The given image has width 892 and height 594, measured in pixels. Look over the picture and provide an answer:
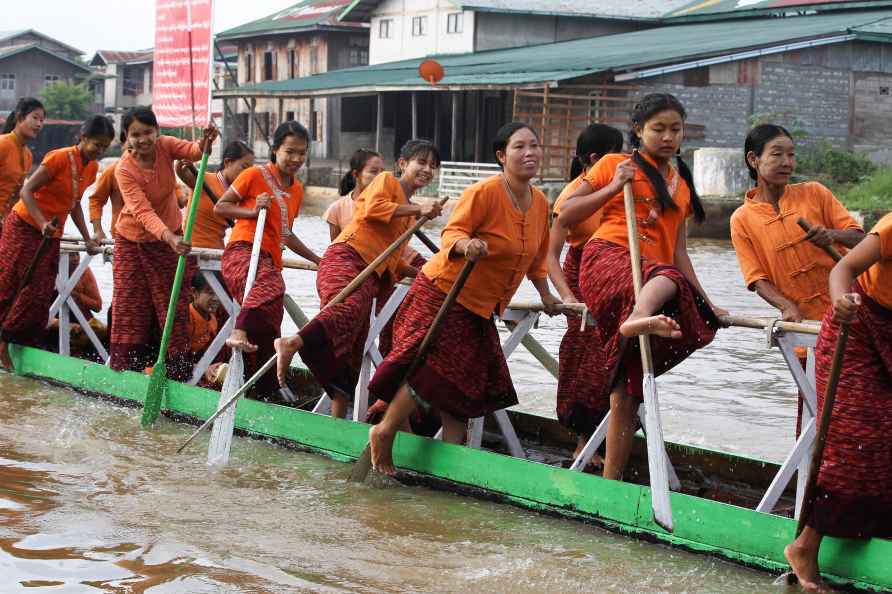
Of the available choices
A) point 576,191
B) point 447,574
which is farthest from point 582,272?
point 447,574

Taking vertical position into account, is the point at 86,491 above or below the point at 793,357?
below

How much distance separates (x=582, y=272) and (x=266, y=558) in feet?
5.57

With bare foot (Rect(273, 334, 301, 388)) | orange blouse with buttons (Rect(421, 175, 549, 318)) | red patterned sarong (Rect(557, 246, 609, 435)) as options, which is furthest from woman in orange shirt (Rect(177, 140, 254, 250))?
orange blouse with buttons (Rect(421, 175, 549, 318))

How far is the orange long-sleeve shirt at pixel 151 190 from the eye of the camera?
728 cm

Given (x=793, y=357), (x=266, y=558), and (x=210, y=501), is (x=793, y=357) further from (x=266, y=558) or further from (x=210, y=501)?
(x=210, y=501)

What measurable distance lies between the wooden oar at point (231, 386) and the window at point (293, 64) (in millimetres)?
37128

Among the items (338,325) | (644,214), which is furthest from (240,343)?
(644,214)

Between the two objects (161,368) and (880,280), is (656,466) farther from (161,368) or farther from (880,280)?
(161,368)

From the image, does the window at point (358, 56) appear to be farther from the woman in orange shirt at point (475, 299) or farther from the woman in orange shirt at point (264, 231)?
the woman in orange shirt at point (475, 299)

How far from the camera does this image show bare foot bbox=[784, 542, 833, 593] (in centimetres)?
423

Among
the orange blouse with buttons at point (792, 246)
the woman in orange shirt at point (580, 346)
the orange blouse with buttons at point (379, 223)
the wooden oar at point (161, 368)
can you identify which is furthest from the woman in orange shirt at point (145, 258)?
the orange blouse with buttons at point (792, 246)

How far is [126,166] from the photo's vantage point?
7.39 m

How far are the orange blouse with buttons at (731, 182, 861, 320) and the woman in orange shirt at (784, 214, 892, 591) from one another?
3.46 ft

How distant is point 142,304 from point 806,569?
4.59 meters
